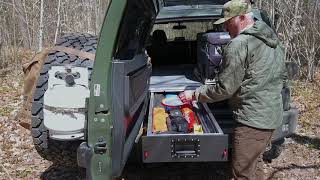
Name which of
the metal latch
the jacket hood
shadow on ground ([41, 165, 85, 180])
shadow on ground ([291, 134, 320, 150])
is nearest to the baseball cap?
the jacket hood

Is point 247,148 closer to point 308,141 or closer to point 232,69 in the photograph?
point 232,69

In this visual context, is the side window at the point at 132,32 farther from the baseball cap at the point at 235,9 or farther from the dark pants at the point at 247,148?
the dark pants at the point at 247,148

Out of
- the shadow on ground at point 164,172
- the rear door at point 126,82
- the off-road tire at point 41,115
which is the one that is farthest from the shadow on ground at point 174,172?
the rear door at point 126,82

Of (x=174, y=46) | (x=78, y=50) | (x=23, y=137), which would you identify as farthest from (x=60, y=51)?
(x=174, y=46)

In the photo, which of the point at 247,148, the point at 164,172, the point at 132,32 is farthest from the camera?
the point at 164,172

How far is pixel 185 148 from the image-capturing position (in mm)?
3893

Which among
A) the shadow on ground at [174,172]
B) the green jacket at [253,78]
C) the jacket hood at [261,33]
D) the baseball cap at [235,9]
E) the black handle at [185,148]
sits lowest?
the shadow on ground at [174,172]

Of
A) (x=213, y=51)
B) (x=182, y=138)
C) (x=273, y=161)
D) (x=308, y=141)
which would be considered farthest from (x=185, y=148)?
(x=308, y=141)

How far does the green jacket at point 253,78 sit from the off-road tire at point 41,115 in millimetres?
1224

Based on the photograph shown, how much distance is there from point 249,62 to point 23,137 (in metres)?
4.42

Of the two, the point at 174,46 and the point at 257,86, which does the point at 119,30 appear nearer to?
the point at 257,86

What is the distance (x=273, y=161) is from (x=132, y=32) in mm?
3179

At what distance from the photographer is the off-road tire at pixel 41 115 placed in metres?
3.84

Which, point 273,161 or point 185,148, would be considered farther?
point 273,161
